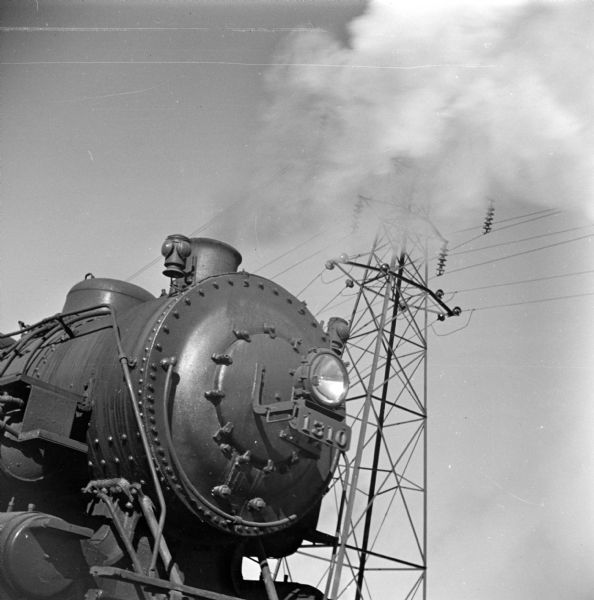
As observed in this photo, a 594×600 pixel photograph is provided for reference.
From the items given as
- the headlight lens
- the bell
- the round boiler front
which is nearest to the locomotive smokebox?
the bell

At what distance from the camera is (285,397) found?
184 inches

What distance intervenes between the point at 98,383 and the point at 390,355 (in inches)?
298

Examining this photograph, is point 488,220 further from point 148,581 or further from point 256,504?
point 148,581

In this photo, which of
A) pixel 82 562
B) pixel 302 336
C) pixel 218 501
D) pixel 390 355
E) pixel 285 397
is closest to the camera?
pixel 82 562

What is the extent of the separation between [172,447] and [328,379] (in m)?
1.06

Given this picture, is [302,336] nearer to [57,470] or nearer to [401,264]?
[57,470]

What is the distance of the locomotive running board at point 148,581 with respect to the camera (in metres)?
3.60

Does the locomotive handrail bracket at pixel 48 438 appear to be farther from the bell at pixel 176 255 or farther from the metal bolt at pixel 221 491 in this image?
the bell at pixel 176 255

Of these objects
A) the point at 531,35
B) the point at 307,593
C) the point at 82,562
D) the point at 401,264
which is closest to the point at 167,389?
the point at 82,562

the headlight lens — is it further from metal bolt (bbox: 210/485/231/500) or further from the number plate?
metal bolt (bbox: 210/485/231/500)

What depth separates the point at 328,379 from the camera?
14.5 feet

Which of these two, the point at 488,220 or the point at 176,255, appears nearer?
the point at 176,255

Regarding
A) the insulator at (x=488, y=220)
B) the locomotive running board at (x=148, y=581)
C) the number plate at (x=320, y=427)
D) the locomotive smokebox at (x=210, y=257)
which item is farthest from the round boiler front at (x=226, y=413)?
the insulator at (x=488, y=220)

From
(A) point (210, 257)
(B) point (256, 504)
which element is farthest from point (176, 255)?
(B) point (256, 504)
